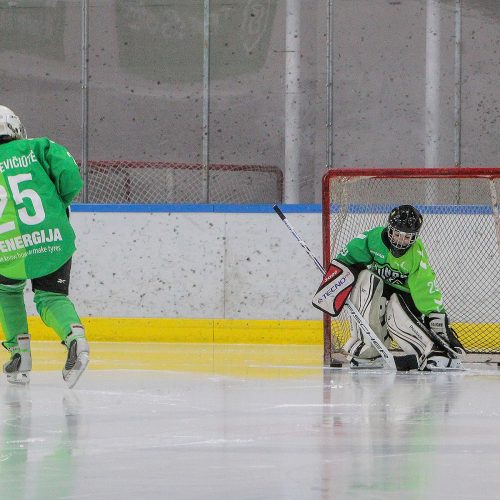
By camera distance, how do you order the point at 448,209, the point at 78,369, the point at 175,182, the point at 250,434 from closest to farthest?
the point at 250,434 < the point at 78,369 < the point at 448,209 < the point at 175,182

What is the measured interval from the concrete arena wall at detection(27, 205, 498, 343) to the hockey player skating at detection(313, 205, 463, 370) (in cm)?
164

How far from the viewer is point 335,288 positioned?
6.20 m

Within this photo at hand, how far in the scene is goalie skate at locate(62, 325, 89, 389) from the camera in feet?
15.9

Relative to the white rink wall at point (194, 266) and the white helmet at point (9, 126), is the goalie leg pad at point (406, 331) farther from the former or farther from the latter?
the white helmet at point (9, 126)

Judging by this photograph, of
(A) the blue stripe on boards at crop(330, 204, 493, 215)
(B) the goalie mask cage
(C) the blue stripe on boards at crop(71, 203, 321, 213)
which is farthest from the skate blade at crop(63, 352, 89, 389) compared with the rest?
(C) the blue stripe on boards at crop(71, 203, 321, 213)

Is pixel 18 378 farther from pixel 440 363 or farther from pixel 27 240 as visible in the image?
pixel 440 363

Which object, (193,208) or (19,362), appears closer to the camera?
(19,362)

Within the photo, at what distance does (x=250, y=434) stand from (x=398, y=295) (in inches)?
105

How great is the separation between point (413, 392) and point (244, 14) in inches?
252

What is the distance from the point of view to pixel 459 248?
7.61 metres

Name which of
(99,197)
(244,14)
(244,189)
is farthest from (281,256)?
(244,14)

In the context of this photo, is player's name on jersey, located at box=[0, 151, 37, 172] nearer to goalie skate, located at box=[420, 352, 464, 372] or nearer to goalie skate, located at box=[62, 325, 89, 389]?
goalie skate, located at box=[62, 325, 89, 389]

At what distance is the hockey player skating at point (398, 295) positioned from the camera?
19.9 ft

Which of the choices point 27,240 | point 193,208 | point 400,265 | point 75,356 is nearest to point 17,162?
point 27,240
